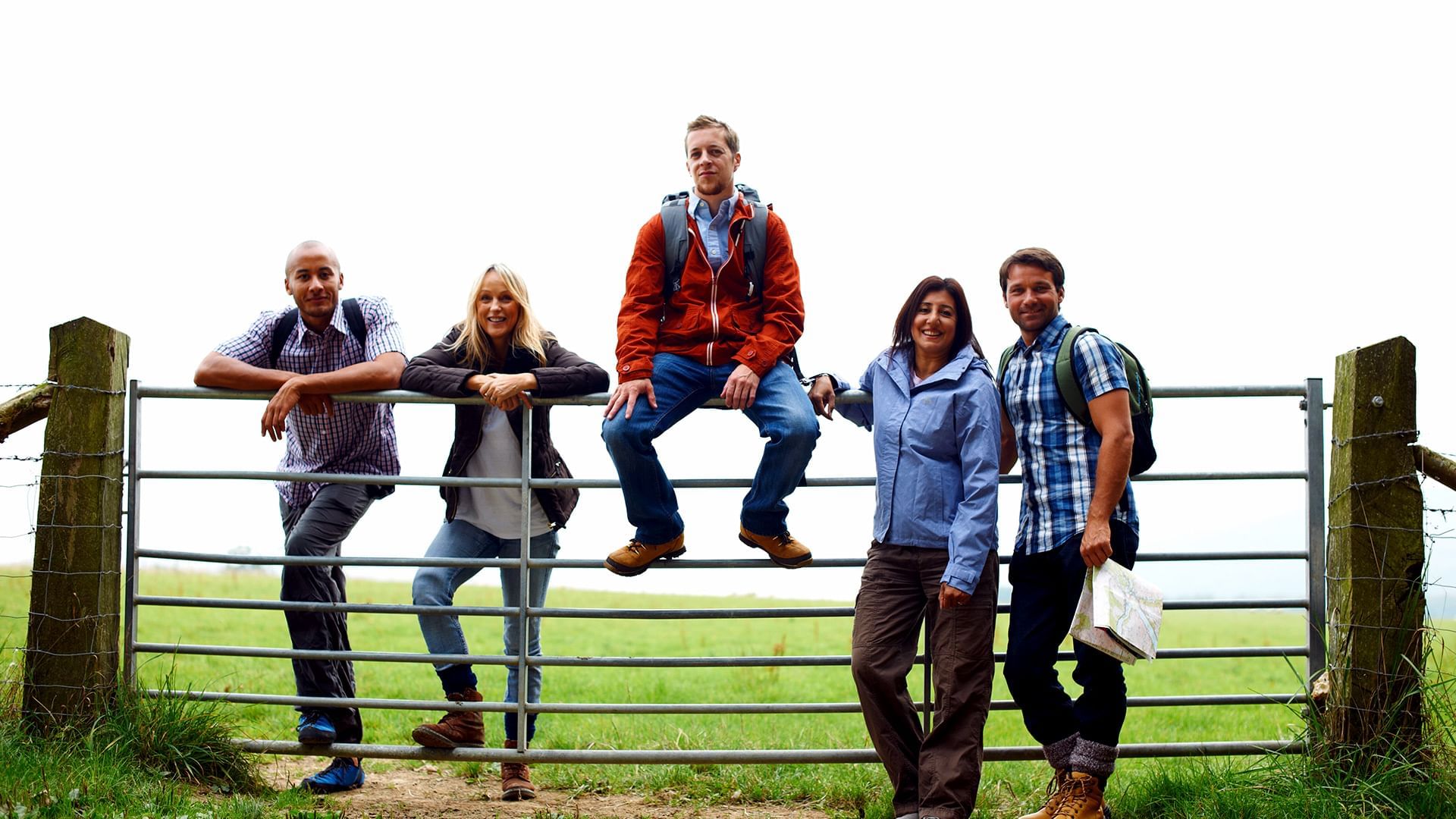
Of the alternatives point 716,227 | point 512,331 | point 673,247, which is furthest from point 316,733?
point 716,227

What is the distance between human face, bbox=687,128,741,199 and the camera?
14.7ft

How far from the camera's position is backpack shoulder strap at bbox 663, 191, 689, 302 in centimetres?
443

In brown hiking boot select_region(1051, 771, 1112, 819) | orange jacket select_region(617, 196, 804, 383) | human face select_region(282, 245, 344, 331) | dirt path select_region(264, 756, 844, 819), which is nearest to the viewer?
brown hiking boot select_region(1051, 771, 1112, 819)

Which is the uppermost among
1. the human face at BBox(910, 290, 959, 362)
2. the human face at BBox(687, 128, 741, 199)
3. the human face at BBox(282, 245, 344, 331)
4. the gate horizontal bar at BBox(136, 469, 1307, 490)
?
the human face at BBox(687, 128, 741, 199)

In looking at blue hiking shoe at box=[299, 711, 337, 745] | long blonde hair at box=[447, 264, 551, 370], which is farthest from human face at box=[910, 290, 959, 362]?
blue hiking shoe at box=[299, 711, 337, 745]

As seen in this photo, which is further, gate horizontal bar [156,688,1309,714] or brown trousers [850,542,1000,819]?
gate horizontal bar [156,688,1309,714]

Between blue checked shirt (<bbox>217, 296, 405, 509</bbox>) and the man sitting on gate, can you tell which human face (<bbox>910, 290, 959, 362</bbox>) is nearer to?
the man sitting on gate

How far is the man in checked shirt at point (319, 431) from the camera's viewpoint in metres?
4.75

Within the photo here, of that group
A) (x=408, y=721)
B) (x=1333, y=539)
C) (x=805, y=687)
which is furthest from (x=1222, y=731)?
(x=408, y=721)

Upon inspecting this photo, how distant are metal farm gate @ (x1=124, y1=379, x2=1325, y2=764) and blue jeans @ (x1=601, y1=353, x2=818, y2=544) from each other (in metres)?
0.12

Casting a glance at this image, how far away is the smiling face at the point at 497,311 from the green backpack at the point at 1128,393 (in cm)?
194

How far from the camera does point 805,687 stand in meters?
11.7

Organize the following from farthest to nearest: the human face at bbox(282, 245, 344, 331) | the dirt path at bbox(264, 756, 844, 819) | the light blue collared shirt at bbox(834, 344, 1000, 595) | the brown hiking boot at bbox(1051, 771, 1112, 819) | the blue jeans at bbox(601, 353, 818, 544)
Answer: the human face at bbox(282, 245, 344, 331) → the dirt path at bbox(264, 756, 844, 819) → the blue jeans at bbox(601, 353, 818, 544) → the brown hiking boot at bbox(1051, 771, 1112, 819) → the light blue collared shirt at bbox(834, 344, 1000, 595)

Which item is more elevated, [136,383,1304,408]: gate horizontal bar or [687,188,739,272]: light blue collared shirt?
[687,188,739,272]: light blue collared shirt
